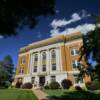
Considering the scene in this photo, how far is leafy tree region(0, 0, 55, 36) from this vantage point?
826 centimetres

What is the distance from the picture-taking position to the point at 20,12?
8742 millimetres

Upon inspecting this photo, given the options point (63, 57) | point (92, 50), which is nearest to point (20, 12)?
point (92, 50)

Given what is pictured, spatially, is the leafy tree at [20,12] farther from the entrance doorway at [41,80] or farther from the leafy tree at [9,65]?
the leafy tree at [9,65]

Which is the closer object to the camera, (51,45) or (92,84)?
(92,84)

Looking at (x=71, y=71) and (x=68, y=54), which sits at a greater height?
(x=68, y=54)

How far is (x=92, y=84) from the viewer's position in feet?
118

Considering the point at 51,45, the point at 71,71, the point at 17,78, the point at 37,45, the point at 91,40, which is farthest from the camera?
the point at 17,78

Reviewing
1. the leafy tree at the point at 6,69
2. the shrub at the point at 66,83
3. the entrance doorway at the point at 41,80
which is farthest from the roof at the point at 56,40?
the leafy tree at the point at 6,69

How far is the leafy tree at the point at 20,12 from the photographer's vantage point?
27.1 ft

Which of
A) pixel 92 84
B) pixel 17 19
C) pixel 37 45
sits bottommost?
pixel 92 84

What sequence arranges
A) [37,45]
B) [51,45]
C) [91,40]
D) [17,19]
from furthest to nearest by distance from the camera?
1. [37,45]
2. [51,45]
3. [91,40]
4. [17,19]

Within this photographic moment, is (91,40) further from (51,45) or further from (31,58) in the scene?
(31,58)

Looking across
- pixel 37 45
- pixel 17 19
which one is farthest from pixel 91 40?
pixel 37 45

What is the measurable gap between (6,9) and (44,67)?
40.9 metres
